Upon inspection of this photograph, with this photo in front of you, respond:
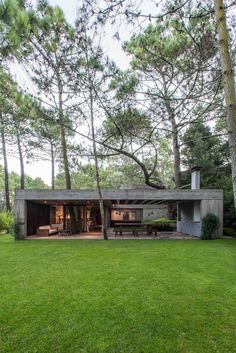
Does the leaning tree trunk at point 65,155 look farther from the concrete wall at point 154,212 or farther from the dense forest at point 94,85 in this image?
the concrete wall at point 154,212

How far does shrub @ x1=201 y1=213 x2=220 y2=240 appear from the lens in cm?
1280

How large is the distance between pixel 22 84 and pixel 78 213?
349 inches

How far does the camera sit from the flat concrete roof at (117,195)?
12742 mm

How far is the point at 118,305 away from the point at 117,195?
8753mm

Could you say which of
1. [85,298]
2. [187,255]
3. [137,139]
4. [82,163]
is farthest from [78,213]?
[85,298]

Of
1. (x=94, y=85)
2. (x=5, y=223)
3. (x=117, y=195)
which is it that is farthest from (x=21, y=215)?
(x=94, y=85)

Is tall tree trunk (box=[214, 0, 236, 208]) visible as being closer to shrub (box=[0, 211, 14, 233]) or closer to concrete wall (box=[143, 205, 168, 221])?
shrub (box=[0, 211, 14, 233])

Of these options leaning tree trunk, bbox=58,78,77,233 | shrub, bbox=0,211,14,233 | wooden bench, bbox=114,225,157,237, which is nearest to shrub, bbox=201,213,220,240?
wooden bench, bbox=114,225,157,237

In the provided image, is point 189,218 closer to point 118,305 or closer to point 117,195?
point 117,195

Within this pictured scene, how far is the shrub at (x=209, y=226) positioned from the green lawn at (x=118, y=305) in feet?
16.5

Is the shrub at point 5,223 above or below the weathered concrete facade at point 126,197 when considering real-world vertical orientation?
below

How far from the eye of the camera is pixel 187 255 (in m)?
8.45

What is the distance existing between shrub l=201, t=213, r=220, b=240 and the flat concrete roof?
958 millimetres

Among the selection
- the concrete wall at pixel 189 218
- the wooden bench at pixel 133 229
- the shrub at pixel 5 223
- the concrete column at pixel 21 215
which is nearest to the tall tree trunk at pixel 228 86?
the wooden bench at pixel 133 229
